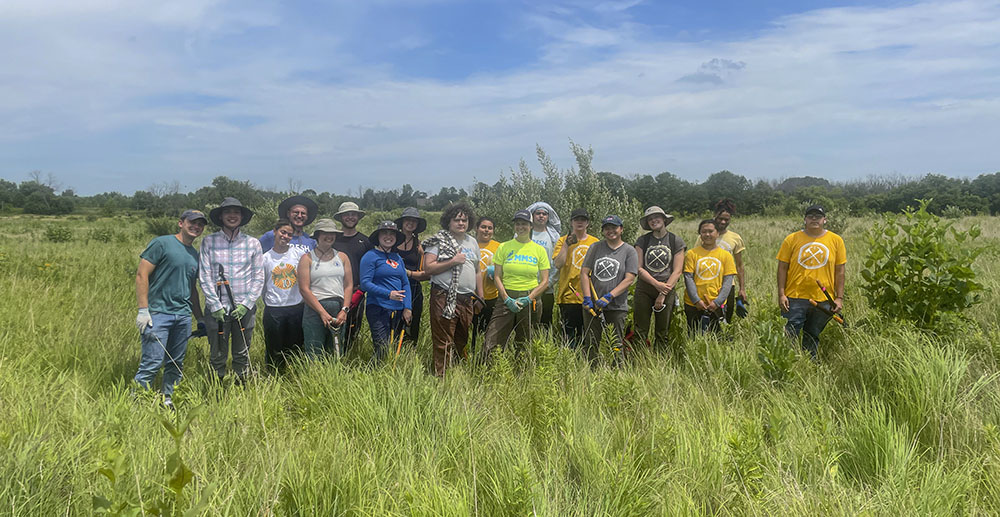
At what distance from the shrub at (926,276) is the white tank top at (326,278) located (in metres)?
4.74

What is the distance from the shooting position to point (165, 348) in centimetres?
464

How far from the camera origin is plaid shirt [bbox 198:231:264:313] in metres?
4.91

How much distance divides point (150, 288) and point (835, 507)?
5.12 m

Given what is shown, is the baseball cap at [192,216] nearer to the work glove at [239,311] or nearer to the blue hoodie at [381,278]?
the work glove at [239,311]

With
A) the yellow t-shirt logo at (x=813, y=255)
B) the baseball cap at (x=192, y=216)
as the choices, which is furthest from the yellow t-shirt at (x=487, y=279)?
the yellow t-shirt logo at (x=813, y=255)

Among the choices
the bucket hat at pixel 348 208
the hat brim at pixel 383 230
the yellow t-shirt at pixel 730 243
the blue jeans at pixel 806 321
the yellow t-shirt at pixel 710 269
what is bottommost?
the blue jeans at pixel 806 321

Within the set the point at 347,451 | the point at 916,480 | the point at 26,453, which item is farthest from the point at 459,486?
→ the point at 916,480

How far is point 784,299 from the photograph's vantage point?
17.8 ft

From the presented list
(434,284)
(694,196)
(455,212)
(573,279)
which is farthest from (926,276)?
(694,196)

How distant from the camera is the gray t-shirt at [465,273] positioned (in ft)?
17.8

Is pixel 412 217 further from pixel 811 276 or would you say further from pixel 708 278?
pixel 811 276

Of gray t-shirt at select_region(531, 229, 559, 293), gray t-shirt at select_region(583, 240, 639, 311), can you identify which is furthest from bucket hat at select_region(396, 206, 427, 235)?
gray t-shirt at select_region(583, 240, 639, 311)

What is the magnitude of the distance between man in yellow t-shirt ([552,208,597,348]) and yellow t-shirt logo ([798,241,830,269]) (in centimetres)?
201

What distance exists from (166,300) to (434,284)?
2.33m
